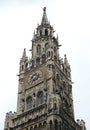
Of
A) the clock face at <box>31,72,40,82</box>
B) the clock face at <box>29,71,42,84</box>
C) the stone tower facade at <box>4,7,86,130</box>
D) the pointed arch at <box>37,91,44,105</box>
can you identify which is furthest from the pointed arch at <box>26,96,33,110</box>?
the clock face at <box>31,72,40,82</box>

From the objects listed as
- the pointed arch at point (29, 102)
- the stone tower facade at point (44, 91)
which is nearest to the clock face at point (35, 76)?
the stone tower facade at point (44, 91)

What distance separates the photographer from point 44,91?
194 feet

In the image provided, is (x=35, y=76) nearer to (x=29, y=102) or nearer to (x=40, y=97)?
(x=40, y=97)

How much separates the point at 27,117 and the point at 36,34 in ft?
62.1

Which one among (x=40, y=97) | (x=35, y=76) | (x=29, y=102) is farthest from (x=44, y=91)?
(x=35, y=76)

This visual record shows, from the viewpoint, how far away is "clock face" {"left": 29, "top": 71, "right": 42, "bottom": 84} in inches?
2435

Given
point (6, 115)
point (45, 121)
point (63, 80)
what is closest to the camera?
point (45, 121)

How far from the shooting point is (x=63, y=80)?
6338cm

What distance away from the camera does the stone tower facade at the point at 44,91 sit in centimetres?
5488

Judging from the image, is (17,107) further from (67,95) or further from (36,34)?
(36,34)

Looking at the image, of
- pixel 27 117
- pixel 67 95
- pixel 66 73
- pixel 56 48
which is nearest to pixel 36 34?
pixel 56 48

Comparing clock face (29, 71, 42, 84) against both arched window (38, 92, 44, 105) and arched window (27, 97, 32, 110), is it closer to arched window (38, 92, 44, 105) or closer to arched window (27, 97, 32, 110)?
arched window (38, 92, 44, 105)

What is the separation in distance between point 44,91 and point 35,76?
4.00 metres

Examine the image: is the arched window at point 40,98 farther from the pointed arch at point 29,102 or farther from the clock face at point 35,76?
the clock face at point 35,76
